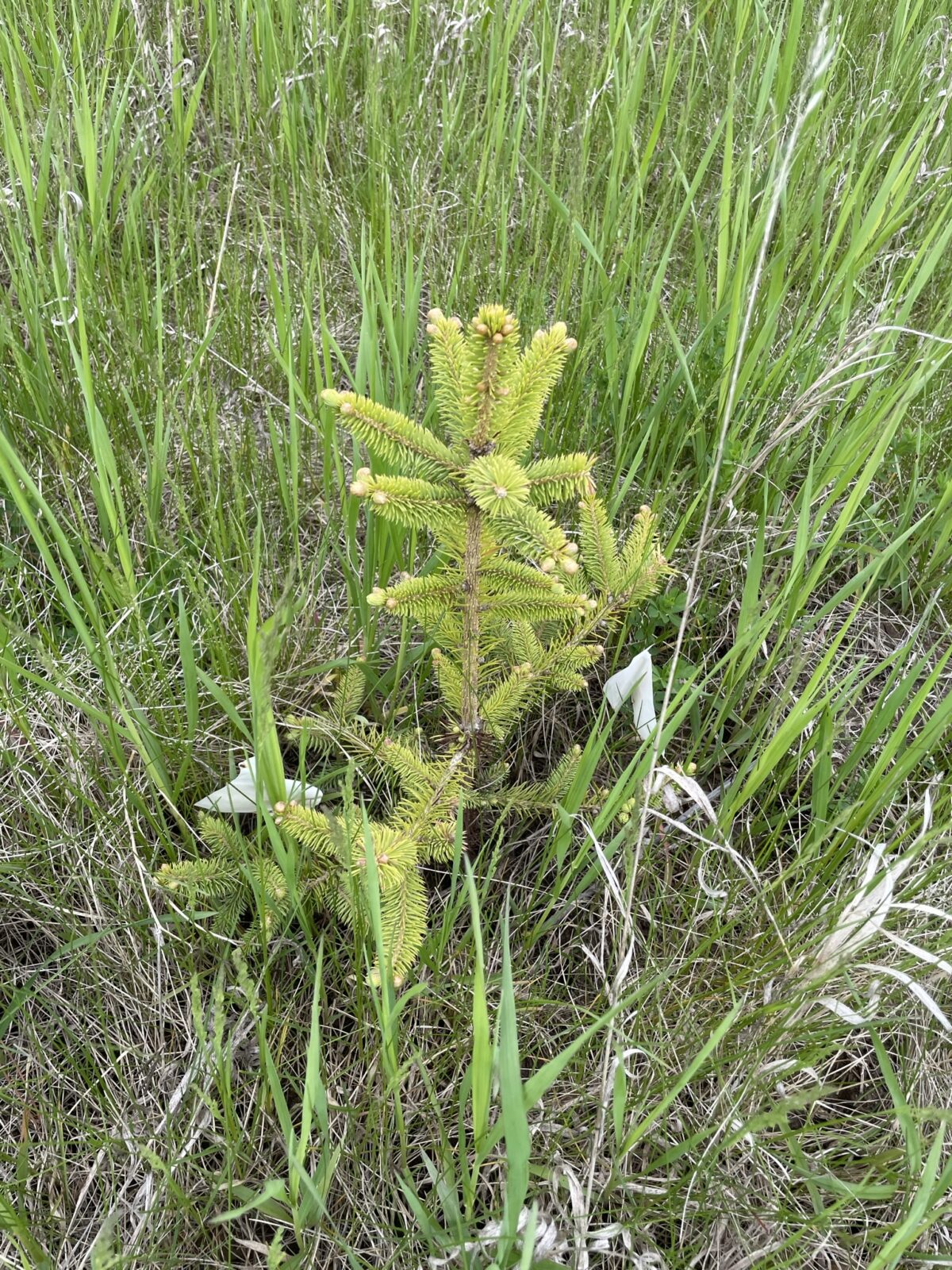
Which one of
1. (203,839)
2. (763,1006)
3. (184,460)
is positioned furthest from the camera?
(184,460)

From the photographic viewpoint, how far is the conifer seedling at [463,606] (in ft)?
3.34

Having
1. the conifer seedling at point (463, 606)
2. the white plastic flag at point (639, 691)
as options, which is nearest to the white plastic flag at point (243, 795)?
the conifer seedling at point (463, 606)

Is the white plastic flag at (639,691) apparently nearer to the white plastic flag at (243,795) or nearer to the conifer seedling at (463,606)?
the conifer seedling at (463,606)

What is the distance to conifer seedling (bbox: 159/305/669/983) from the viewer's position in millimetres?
1018

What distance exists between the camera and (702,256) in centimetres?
185

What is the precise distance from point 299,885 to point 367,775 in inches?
11.8

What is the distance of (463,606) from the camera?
1.24 m

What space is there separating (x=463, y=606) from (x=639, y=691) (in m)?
0.35

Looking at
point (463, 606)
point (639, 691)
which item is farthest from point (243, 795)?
point (639, 691)

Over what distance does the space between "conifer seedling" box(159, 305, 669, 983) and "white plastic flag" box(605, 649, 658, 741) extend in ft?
0.29

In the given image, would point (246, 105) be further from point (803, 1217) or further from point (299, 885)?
point (803, 1217)

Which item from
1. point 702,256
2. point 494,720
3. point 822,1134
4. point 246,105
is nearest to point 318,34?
point 246,105

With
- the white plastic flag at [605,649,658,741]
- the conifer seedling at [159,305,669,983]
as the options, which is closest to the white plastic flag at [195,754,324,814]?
the conifer seedling at [159,305,669,983]

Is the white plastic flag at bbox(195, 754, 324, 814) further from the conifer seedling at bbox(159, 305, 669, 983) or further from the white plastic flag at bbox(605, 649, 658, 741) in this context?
the white plastic flag at bbox(605, 649, 658, 741)
